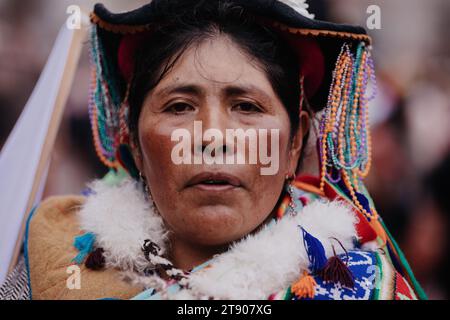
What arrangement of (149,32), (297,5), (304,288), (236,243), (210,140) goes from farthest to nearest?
(149,32), (297,5), (236,243), (210,140), (304,288)

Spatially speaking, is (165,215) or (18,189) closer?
(165,215)

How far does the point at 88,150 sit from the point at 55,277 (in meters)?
2.06

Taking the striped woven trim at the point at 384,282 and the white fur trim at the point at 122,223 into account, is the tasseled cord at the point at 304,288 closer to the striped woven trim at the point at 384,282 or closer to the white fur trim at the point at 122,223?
the striped woven trim at the point at 384,282

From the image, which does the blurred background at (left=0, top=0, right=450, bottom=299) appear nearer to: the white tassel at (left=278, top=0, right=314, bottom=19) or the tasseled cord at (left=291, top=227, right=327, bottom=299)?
the white tassel at (left=278, top=0, right=314, bottom=19)

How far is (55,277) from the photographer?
206cm

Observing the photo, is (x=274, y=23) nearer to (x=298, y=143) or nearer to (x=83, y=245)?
(x=298, y=143)

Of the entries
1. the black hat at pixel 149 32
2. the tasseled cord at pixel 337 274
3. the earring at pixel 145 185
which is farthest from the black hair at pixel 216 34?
the tasseled cord at pixel 337 274

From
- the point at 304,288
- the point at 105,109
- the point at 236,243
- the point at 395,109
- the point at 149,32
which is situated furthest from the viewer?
the point at 395,109

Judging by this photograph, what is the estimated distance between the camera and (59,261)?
6.95 ft

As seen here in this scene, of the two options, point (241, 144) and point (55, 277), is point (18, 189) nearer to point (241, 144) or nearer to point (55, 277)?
point (55, 277)

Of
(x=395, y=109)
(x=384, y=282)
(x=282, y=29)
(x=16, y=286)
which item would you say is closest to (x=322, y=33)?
(x=282, y=29)

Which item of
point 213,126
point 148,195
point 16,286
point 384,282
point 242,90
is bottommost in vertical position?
point 16,286

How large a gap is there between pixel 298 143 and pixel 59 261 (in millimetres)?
1099
